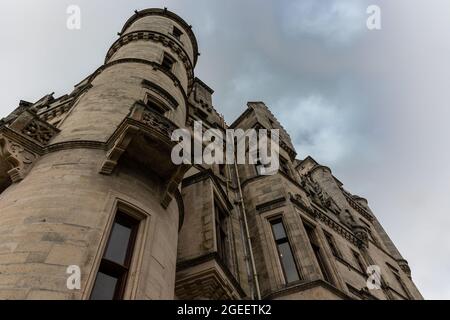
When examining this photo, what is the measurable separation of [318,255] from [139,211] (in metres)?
8.54

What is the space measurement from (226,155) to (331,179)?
17.6 m

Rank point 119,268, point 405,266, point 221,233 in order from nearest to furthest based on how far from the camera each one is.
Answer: point 119,268, point 221,233, point 405,266

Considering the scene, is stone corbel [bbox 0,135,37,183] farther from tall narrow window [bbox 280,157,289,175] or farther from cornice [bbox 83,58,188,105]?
tall narrow window [bbox 280,157,289,175]

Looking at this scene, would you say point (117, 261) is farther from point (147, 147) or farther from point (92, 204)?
point (147, 147)

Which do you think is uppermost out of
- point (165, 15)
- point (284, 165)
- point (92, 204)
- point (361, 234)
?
point (165, 15)

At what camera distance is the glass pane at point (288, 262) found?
1167 cm

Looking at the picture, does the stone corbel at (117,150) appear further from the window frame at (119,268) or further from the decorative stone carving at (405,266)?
the decorative stone carving at (405,266)

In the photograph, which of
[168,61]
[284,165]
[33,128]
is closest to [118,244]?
[33,128]

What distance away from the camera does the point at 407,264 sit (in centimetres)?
2742

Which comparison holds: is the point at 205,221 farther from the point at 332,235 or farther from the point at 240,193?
the point at 332,235

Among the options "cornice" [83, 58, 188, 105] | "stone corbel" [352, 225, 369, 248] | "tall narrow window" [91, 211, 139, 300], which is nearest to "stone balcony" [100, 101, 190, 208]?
"tall narrow window" [91, 211, 139, 300]

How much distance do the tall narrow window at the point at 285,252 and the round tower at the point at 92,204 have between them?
4643 mm

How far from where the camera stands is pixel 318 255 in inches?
525

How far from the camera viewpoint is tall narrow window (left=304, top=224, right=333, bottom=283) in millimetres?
12438
